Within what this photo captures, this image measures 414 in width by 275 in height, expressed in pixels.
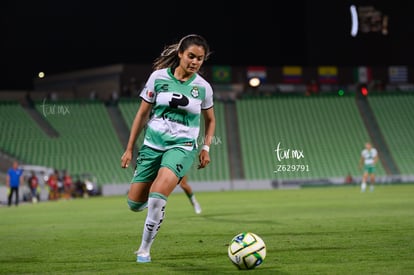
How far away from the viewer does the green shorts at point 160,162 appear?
9211 mm

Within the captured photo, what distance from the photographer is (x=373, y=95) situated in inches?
2363

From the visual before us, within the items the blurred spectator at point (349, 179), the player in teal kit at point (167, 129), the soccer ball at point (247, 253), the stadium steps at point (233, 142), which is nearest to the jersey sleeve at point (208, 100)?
the player in teal kit at point (167, 129)

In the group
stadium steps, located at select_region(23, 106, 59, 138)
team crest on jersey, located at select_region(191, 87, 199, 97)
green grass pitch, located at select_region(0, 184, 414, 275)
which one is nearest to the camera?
green grass pitch, located at select_region(0, 184, 414, 275)

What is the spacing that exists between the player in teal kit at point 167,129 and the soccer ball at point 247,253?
3.61ft

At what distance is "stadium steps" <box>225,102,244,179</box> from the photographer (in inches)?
2051

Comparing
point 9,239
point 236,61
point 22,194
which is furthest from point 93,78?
point 9,239

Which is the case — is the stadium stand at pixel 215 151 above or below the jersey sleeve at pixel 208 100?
above

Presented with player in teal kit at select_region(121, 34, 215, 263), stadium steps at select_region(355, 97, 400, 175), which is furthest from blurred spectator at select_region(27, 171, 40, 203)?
player in teal kit at select_region(121, 34, 215, 263)

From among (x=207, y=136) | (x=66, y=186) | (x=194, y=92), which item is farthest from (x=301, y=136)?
(x=194, y=92)

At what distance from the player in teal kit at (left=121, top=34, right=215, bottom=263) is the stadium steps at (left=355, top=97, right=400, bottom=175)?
44370 mm

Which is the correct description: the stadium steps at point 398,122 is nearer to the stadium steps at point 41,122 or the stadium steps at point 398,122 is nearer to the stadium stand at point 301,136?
the stadium stand at point 301,136

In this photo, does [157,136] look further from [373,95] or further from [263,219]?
[373,95]

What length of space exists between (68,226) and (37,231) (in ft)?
5.37

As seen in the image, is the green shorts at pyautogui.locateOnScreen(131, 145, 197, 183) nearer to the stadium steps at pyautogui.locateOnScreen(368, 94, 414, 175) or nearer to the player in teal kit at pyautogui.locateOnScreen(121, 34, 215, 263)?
the player in teal kit at pyautogui.locateOnScreen(121, 34, 215, 263)
